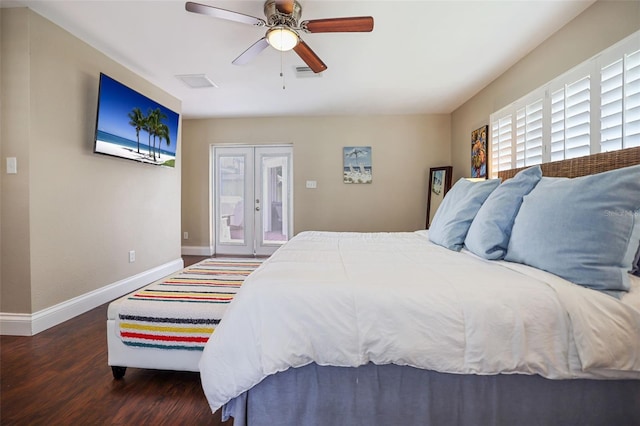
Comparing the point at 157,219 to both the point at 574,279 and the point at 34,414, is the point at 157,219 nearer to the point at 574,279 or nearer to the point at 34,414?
the point at 34,414

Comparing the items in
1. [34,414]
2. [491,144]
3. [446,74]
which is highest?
[446,74]

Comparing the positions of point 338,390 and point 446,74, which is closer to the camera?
point 338,390

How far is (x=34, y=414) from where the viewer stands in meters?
1.33

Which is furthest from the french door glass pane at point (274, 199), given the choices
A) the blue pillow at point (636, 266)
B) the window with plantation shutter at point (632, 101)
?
the blue pillow at point (636, 266)

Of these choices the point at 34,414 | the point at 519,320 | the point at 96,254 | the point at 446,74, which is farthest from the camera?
the point at 446,74

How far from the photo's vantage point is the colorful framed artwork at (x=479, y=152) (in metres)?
3.43

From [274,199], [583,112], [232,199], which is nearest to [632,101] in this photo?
[583,112]

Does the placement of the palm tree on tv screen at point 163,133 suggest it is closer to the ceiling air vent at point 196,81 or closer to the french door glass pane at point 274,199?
the ceiling air vent at point 196,81

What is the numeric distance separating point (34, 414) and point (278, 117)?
14.2 feet

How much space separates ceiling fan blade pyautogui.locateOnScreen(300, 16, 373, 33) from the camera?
179 cm

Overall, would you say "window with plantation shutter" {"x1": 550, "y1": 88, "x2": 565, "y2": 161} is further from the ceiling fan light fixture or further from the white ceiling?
the ceiling fan light fixture

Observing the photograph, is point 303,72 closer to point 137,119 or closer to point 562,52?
point 137,119

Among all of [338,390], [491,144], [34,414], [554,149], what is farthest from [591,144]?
[34,414]

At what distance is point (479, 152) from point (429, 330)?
3287 mm
